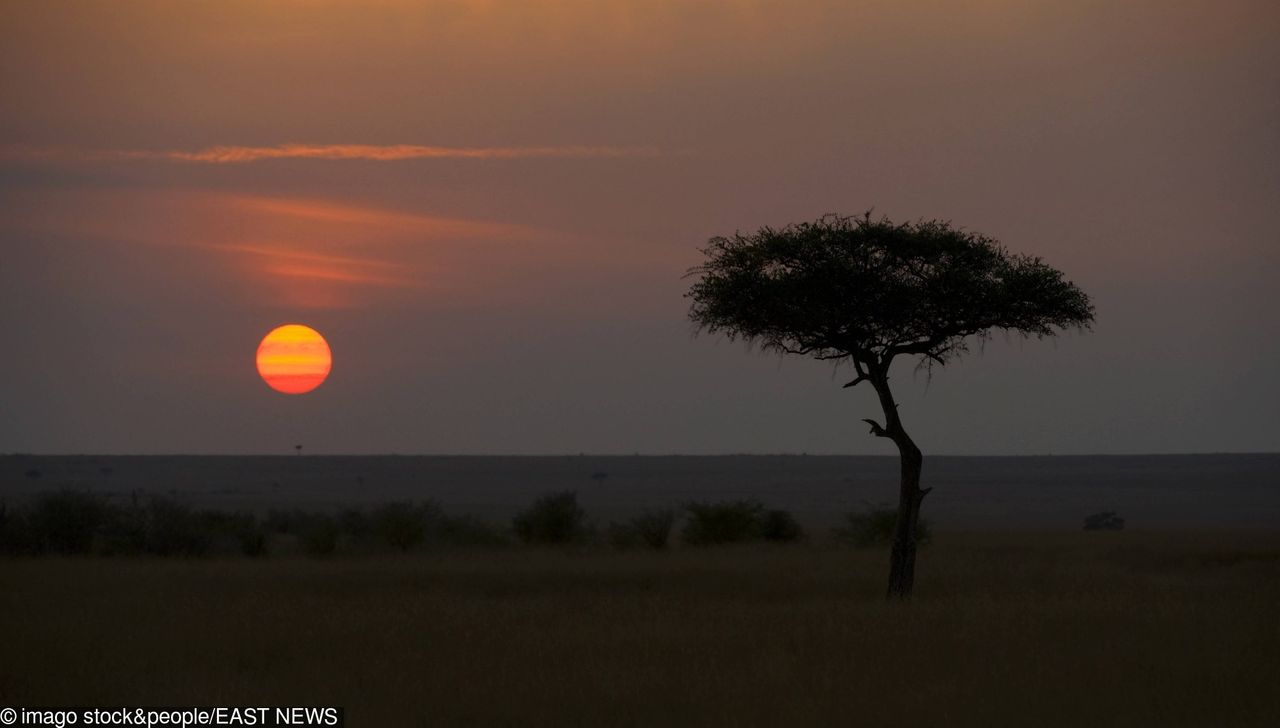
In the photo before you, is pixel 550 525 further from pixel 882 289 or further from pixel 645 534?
pixel 882 289

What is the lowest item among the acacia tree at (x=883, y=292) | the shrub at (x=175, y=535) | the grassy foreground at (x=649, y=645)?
the grassy foreground at (x=649, y=645)

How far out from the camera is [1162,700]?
49.7ft

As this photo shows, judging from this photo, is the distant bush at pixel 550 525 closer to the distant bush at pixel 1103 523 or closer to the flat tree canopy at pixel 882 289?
the flat tree canopy at pixel 882 289

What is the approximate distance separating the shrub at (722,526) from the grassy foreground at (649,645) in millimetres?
13007

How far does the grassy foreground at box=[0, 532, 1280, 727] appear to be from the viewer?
49.6ft

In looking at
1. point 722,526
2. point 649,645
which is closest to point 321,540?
point 722,526

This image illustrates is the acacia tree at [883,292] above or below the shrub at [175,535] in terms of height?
above

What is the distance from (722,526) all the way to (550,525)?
5771 mm

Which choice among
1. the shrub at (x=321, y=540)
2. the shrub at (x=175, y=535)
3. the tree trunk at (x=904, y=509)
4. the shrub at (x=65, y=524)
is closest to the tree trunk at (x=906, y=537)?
the tree trunk at (x=904, y=509)

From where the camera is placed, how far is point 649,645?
19.1m

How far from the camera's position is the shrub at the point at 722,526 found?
148ft

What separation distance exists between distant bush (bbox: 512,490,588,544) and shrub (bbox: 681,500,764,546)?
379cm

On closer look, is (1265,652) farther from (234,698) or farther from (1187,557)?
(1187,557)

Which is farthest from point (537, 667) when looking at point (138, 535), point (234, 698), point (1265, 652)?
point (138, 535)
